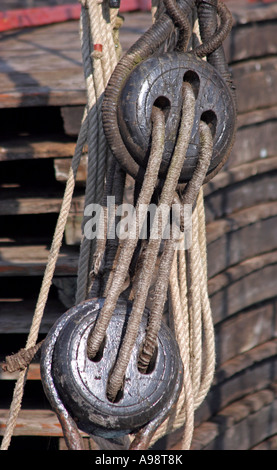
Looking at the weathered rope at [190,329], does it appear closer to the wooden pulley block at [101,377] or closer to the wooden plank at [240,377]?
the wooden pulley block at [101,377]

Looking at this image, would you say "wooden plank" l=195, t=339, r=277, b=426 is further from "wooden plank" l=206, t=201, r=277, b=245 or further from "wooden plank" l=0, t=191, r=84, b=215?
"wooden plank" l=0, t=191, r=84, b=215

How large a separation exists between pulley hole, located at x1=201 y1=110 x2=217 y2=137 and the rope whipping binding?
20mm

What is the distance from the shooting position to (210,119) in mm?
1281

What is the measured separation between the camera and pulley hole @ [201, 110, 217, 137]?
127cm

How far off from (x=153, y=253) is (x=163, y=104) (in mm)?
321

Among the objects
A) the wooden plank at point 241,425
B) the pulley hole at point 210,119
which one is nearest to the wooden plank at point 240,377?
the wooden plank at point 241,425

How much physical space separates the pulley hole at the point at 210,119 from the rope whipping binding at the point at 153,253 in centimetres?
2

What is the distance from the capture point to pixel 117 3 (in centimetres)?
136

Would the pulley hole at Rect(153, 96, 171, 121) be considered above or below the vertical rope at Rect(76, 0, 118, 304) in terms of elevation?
below

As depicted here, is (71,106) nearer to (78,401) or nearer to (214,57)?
(214,57)

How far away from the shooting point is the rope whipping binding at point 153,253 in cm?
118

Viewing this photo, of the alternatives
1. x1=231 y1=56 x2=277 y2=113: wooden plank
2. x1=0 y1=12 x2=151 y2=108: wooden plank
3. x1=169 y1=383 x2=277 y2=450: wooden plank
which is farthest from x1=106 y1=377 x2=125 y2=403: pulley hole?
x1=231 y1=56 x2=277 y2=113: wooden plank

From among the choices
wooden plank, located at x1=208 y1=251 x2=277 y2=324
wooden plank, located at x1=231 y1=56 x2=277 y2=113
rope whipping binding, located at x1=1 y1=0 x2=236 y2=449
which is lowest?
rope whipping binding, located at x1=1 y1=0 x2=236 y2=449

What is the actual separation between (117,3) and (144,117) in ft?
1.17
